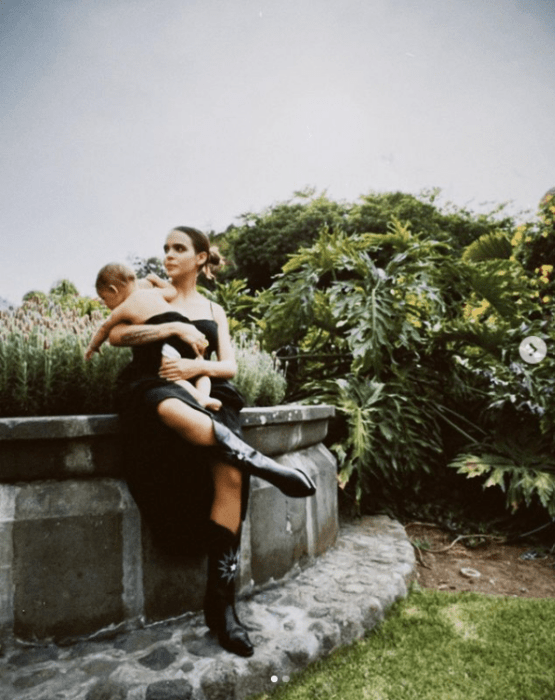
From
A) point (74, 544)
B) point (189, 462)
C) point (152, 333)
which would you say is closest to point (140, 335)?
point (152, 333)

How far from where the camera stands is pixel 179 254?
226 centimetres

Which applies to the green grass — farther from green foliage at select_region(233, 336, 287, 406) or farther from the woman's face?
the woman's face

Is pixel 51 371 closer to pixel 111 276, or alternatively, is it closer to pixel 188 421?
pixel 111 276

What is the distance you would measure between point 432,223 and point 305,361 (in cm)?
977

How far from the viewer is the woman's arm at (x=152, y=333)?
1.99m

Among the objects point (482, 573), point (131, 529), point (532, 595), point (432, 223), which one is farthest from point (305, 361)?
point (432, 223)

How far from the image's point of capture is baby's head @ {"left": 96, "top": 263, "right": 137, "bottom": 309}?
209cm

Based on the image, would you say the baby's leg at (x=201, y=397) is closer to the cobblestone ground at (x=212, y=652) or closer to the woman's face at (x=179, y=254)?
the woman's face at (x=179, y=254)

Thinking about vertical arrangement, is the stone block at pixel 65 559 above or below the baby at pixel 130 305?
below

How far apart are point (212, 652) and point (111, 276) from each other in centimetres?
148

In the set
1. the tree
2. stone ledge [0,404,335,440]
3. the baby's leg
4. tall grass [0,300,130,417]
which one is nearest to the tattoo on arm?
the baby's leg

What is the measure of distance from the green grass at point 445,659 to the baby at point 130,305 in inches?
43.3

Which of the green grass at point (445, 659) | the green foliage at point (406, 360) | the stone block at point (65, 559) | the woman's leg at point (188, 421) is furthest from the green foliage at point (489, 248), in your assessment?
the stone block at point (65, 559)

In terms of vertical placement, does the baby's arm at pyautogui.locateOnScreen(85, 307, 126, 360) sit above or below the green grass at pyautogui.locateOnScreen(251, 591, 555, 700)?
above
